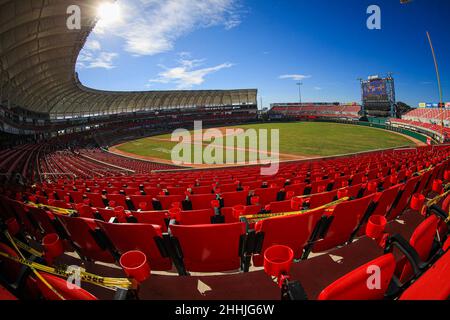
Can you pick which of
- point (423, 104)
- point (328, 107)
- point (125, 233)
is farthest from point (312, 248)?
point (328, 107)

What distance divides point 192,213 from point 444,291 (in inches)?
129

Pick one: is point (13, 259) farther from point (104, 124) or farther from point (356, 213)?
point (104, 124)

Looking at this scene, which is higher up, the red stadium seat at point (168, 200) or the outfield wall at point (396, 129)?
the outfield wall at point (396, 129)

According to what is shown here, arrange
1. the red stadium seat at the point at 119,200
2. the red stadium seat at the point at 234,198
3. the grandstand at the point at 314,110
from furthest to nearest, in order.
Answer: the grandstand at the point at 314,110 < the red stadium seat at the point at 119,200 < the red stadium seat at the point at 234,198

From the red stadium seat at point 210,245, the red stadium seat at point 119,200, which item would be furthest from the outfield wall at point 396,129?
the red stadium seat at point 210,245

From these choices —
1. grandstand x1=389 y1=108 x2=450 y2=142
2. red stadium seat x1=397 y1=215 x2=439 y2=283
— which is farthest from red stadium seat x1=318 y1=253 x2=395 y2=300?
grandstand x1=389 y1=108 x2=450 y2=142

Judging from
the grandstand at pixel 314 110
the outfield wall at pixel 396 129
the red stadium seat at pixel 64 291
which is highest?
the grandstand at pixel 314 110

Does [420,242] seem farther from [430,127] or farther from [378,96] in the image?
[378,96]

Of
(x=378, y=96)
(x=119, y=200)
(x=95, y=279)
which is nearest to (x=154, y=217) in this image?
(x=95, y=279)

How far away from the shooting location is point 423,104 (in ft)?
223

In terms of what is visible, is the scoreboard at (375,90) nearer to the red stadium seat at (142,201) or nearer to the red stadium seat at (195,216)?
the red stadium seat at (142,201)

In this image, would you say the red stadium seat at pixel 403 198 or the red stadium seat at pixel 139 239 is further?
the red stadium seat at pixel 403 198

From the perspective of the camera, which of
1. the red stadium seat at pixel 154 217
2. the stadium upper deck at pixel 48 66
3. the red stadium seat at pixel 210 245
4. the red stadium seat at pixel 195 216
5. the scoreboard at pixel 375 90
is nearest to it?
the red stadium seat at pixel 210 245

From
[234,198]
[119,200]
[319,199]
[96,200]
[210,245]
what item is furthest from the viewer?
[96,200]
